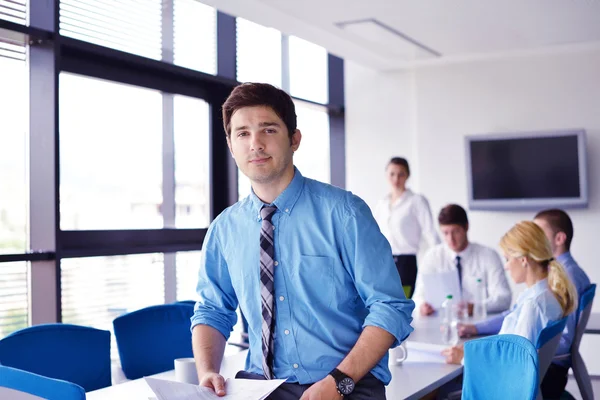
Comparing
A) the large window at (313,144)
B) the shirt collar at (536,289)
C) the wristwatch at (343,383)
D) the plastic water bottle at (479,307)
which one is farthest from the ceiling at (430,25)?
the wristwatch at (343,383)

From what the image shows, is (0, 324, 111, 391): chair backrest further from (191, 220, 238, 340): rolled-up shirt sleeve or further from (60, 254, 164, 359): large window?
(60, 254, 164, 359): large window

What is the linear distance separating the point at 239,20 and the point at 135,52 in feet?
4.64

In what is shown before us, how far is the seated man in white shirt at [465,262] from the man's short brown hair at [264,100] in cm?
257

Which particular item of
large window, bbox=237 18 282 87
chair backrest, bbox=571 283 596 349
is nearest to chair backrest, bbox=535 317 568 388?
chair backrest, bbox=571 283 596 349

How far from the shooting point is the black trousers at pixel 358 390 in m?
1.76

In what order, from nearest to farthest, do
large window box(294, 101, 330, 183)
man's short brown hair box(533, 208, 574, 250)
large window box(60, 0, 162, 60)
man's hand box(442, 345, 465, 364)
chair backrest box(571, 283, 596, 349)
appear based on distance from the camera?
man's hand box(442, 345, 465, 364)
chair backrest box(571, 283, 596, 349)
man's short brown hair box(533, 208, 574, 250)
large window box(60, 0, 162, 60)
large window box(294, 101, 330, 183)

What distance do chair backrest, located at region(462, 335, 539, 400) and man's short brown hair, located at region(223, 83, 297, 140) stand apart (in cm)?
100

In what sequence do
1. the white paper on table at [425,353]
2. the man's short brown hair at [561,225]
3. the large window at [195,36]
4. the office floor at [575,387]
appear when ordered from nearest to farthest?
the white paper on table at [425,353], the man's short brown hair at [561,225], the large window at [195,36], the office floor at [575,387]

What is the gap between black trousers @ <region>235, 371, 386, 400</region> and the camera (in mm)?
1765

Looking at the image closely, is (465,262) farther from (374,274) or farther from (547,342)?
(374,274)

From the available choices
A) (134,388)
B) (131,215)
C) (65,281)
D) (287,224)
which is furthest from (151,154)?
(287,224)

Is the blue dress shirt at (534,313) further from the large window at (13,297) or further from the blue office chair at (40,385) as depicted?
the large window at (13,297)

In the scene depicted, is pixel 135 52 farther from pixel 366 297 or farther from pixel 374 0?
pixel 366 297

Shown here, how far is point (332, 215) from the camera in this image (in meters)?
1.81
